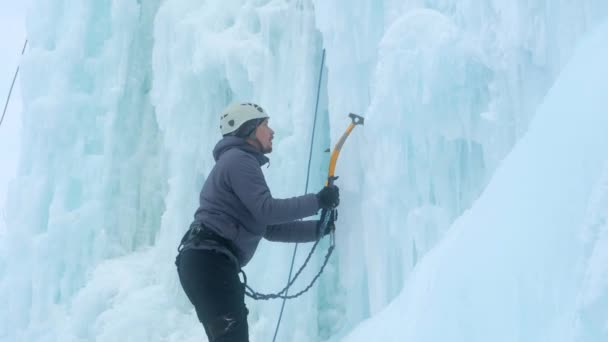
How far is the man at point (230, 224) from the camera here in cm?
301

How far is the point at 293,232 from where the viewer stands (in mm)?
3662

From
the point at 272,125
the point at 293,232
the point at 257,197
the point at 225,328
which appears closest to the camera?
the point at 225,328

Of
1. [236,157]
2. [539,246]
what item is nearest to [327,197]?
[236,157]

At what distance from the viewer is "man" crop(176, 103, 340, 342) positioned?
301 cm

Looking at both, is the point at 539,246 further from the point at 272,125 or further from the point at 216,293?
the point at 272,125

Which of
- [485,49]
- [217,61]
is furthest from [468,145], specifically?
[217,61]

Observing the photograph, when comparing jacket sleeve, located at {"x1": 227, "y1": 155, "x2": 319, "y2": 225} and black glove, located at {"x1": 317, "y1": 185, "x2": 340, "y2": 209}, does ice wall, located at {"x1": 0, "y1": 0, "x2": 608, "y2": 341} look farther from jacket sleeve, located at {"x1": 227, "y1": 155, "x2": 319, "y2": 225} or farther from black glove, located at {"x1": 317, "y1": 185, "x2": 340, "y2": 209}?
jacket sleeve, located at {"x1": 227, "y1": 155, "x2": 319, "y2": 225}

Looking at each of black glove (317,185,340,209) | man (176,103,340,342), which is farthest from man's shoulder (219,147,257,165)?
black glove (317,185,340,209)

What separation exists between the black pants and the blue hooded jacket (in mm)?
66

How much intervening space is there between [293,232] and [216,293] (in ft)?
2.57

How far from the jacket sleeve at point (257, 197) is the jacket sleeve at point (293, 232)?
0.48 metres

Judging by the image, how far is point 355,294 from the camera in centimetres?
436

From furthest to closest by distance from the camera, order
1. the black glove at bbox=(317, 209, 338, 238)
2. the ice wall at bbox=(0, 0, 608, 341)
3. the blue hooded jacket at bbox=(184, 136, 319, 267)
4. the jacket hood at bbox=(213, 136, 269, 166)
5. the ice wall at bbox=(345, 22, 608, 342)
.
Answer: the black glove at bbox=(317, 209, 338, 238) → the ice wall at bbox=(0, 0, 608, 341) → the jacket hood at bbox=(213, 136, 269, 166) → the blue hooded jacket at bbox=(184, 136, 319, 267) → the ice wall at bbox=(345, 22, 608, 342)

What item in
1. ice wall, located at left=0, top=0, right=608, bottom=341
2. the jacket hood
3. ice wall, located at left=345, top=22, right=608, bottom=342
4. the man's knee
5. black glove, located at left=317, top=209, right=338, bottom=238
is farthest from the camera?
black glove, located at left=317, top=209, right=338, bottom=238
